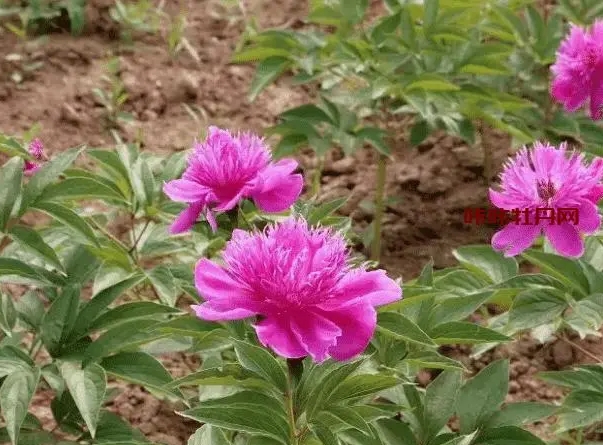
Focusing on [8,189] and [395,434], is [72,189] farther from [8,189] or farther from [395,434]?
[395,434]

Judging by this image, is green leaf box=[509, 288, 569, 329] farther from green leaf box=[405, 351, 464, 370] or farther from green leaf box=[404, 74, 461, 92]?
green leaf box=[404, 74, 461, 92]

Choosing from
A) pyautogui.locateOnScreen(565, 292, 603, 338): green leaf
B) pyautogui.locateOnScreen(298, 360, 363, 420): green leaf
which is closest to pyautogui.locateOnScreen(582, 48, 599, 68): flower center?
pyautogui.locateOnScreen(565, 292, 603, 338): green leaf

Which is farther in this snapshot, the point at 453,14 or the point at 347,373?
the point at 453,14

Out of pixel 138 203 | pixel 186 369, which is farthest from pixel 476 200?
pixel 138 203

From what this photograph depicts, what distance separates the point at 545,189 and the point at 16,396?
27.5 inches

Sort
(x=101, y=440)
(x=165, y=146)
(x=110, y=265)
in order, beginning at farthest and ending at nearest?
1. (x=165, y=146)
2. (x=110, y=265)
3. (x=101, y=440)

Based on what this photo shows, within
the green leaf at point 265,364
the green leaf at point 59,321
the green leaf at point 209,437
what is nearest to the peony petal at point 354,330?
the green leaf at point 265,364

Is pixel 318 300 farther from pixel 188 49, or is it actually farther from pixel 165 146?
pixel 188 49

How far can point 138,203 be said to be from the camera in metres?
1.53

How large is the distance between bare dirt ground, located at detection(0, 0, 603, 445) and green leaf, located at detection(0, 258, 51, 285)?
486 millimetres

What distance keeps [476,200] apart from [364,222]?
10.7 inches

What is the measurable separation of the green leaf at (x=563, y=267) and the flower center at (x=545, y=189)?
0.14 meters

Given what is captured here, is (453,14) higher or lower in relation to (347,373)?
higher

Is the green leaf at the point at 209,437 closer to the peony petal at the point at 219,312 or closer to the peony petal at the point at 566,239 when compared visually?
the peony petal at the point at 219,312
